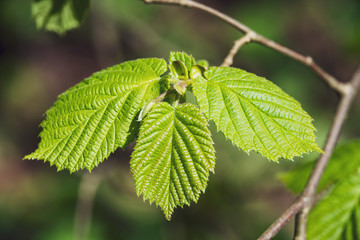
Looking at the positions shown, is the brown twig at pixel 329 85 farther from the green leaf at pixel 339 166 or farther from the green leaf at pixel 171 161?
the green leaf at pixel 171 161

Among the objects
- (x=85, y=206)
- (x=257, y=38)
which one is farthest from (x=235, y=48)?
(x=85, y=206)

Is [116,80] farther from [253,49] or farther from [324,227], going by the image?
[253,49]

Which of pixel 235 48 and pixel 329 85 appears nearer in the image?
pixel 235 48

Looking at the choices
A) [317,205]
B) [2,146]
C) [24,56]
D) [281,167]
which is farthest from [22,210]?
[317,205]

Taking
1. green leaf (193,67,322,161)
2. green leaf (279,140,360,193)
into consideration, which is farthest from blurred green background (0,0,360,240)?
green leaf (193,67,322,161)

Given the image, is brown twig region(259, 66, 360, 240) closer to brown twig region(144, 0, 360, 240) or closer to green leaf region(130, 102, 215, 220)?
brown twig region(144, 0, 360, 240)

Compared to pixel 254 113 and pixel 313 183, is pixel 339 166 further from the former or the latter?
pixel 254 113
